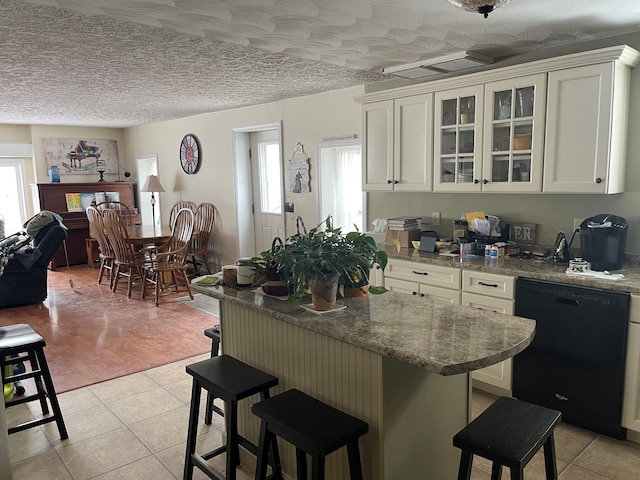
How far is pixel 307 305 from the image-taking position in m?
2.07

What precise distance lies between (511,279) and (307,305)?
146 centimetres

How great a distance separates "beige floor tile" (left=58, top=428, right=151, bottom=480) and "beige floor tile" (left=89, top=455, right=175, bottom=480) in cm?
4

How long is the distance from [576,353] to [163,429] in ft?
7.70

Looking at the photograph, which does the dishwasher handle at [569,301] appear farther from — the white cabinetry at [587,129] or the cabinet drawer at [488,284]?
the white cabinetry at [587,129]

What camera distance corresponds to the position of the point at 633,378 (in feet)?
8.35

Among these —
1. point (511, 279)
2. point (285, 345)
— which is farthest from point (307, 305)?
point (511, 279)

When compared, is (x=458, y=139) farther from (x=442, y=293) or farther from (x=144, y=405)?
(x=144, y=405)

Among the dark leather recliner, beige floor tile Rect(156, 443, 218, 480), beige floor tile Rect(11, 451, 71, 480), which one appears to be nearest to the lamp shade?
the dark leather recliner

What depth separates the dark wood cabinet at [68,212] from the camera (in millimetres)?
7652

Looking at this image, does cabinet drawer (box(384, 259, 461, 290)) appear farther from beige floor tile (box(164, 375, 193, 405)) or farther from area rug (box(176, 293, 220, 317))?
area rug (box(176, 293, 220, 317))

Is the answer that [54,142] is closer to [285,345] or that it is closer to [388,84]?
[388,84]

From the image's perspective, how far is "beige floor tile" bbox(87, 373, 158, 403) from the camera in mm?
3295

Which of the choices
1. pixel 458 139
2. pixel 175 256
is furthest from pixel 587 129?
pixel 175 256

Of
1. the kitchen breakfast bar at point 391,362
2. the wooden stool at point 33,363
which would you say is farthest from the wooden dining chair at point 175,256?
the kitchen breakfast bar at point 391,362
